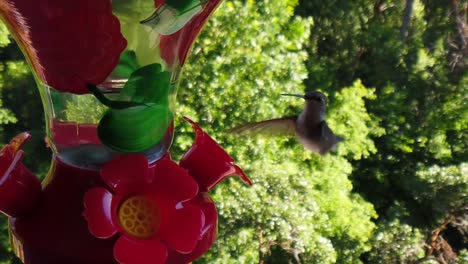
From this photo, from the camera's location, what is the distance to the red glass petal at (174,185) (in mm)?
1155

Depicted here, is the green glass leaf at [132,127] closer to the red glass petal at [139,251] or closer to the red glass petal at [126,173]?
the red glass petal at [126,173]

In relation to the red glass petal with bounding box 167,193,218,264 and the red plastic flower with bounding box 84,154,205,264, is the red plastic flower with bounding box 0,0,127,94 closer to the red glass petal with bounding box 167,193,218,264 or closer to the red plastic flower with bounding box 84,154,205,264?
the red plastic flower with bounding box 84,154,205,264

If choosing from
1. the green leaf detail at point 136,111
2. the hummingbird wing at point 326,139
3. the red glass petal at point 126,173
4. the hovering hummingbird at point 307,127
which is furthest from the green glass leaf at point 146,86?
the hummingbird wing at point 326,139

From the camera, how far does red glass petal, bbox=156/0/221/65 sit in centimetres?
121

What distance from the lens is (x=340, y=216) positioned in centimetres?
751

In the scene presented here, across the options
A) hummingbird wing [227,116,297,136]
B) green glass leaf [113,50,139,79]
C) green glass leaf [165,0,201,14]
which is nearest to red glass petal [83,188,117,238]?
green glass leaf [113,50,139,79]

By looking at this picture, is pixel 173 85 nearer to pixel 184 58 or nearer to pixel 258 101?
pixel 184 58

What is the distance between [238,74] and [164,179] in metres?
4.04

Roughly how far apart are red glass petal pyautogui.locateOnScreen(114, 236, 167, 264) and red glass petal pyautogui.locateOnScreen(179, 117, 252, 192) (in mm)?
250

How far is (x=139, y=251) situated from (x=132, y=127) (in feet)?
0.70

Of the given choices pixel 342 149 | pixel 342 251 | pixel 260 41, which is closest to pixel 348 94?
pixel 342 149

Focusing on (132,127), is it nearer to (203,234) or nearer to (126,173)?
(126,173)

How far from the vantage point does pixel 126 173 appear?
1111 mm

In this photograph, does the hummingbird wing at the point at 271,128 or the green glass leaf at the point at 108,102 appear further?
the hummingbird wing at the point at 271,128
